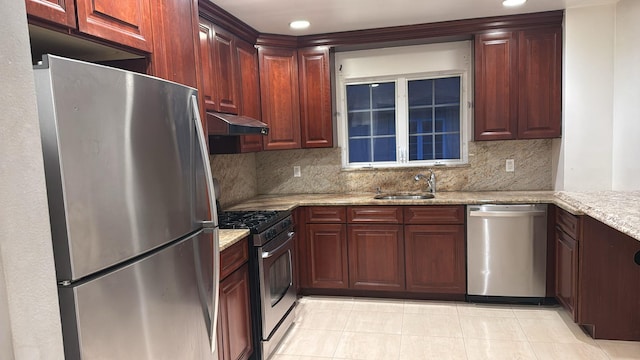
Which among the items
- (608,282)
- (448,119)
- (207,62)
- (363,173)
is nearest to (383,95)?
(448,119)

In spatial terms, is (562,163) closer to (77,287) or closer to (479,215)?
(479,215)

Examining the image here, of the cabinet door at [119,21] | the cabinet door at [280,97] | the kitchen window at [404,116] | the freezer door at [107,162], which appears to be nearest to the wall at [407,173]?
the kitchen window at [404,116]

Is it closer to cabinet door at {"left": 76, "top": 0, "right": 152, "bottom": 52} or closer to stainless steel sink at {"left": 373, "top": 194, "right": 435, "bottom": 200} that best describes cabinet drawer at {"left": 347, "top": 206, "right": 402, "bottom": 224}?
stainless steel sink at {"left": 373, "top": 194, "right": 435, "bottom": 200}

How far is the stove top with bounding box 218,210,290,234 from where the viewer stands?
2.58m

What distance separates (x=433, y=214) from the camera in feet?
11.1

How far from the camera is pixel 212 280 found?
1.76 meters

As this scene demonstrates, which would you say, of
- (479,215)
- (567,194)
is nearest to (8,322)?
(479,215)

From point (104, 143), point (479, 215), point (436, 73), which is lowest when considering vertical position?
point (479, 215)

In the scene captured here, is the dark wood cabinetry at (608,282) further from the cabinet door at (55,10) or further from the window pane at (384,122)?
the cabinet door at (55,10)

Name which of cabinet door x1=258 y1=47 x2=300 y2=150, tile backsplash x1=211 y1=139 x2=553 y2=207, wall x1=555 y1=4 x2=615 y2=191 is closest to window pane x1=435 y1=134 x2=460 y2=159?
tile backsplash x1=211 y1=139 x2=553 y2=207

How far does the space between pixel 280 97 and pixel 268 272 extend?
1764mm

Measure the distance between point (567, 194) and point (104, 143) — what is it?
3.20 meters

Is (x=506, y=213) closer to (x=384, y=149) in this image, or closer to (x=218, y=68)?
(x=384, y=149)

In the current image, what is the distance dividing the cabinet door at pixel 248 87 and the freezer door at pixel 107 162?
1.78 m
